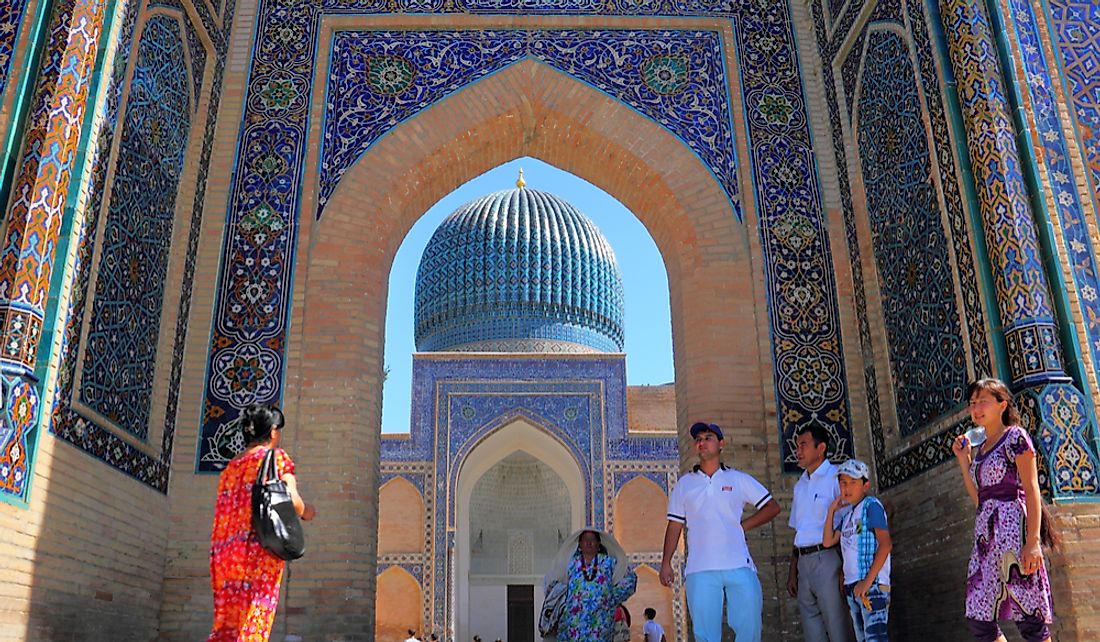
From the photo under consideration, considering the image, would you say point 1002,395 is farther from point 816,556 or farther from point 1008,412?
point 816,556

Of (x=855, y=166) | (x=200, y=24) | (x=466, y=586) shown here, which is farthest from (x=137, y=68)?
(x=466, y=586)

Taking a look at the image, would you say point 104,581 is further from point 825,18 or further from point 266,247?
point 825,18

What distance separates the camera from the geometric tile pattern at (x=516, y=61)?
6215 millimetres

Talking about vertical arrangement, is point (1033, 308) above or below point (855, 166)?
below

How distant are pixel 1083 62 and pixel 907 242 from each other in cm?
113

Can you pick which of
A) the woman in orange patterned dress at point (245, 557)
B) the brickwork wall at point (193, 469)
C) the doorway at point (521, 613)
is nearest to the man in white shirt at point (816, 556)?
the woman in orange patterned dress at point (245, 557)

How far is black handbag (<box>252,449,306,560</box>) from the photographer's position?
298 cm

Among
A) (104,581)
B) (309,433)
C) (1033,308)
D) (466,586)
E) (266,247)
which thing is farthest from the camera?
(466,586)

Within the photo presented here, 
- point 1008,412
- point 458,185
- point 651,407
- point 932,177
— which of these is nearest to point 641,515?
point 651,407

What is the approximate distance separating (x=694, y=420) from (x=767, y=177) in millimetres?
1533

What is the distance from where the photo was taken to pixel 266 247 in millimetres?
5828

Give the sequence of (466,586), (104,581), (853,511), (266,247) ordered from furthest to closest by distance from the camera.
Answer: (466,586)
(266,247)
(104,581)
(853,511)

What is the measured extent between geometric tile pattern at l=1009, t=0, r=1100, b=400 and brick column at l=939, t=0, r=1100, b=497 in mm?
123

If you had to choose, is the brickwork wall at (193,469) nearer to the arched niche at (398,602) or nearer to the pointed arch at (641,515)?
the arched niche at (398,602)
